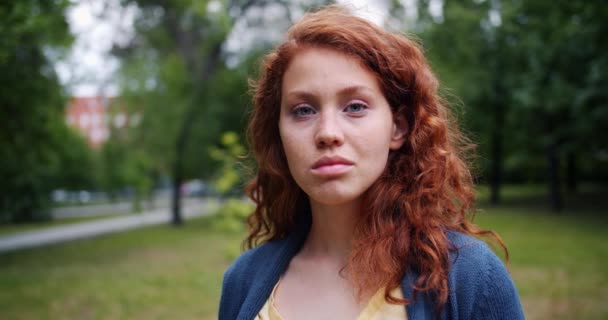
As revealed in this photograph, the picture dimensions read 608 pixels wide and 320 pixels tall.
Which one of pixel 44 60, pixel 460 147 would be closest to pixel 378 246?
pixel 460 147

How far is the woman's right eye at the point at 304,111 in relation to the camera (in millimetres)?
1551

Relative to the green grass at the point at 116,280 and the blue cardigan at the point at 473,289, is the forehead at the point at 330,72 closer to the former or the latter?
the blue cardigan at the point at 473,289

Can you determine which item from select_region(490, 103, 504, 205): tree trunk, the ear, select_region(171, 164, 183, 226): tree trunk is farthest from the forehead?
select_region(490, 103, 504, 205): tree trunk

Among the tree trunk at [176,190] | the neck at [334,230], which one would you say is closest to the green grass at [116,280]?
the tree trunk at [176,190]

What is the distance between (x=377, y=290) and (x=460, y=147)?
66 cm

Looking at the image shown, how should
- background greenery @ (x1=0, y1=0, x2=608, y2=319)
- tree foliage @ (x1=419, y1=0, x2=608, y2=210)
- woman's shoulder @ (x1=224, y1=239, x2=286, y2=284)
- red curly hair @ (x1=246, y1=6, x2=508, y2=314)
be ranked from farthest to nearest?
tree foliage @ (x1=419, y1=0, x2=608, y2=210), background greenery @ (x1=0, y1=0, x2=608, y2=319), woman's shoulder @ (x1=224, y1=239, x2=286, y2=284), red curly hair @ (x1=246, y1=6, x2=508, y2=314)

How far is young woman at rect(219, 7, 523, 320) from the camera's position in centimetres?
138

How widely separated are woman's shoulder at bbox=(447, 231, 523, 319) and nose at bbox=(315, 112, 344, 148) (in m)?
0.48

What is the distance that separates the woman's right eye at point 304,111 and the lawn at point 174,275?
221 inches

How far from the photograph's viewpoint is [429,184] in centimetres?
157

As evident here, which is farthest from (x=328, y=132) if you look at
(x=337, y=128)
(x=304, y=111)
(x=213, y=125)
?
(x=213, y=125)

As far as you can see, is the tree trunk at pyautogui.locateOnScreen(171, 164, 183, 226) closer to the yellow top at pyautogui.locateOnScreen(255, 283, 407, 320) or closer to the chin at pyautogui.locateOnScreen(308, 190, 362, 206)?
the chin at pyautogui.locateOnScreen(308, 190, 362, 206)

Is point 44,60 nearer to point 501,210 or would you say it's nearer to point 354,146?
point 354,146

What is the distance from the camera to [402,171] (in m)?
1.62
